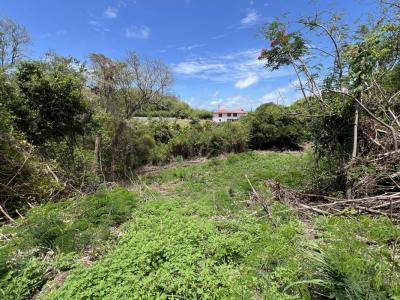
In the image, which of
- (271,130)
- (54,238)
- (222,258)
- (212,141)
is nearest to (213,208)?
(222,258)

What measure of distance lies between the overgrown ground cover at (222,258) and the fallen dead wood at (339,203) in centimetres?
28

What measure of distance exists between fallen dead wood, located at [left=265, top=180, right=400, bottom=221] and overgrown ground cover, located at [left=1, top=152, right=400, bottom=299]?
277 millimetres

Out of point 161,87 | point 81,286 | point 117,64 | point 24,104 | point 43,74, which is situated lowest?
point 81,286

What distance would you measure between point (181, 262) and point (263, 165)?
8138 millimetres

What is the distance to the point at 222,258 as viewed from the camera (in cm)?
299

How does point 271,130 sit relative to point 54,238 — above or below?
above

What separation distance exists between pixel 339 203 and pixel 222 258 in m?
2.58

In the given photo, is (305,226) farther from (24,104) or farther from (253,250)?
(24,104)

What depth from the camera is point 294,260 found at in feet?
9.06

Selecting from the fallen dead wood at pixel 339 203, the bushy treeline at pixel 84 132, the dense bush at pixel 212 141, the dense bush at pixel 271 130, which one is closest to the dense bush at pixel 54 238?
the bushy treeline at pixel 84 132

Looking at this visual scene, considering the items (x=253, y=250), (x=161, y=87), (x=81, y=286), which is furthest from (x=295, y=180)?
(x=161, y=87)

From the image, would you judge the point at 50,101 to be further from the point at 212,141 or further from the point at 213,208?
the point at 212,141

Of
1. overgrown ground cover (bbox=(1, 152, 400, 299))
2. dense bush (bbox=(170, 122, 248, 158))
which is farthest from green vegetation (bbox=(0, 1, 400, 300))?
dense bush (bbox=(170, 122, 248, 158))

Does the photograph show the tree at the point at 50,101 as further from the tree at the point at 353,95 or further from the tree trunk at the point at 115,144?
the tree at the point at 353,95
